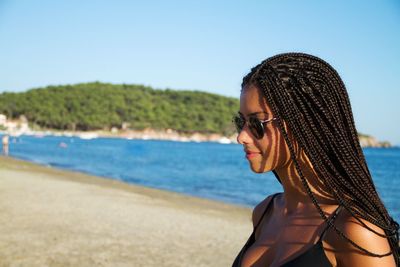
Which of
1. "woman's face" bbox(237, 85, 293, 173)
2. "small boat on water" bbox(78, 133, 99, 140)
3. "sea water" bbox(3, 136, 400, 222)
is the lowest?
"small boat on water" bbox(78, 133, 99, 140)

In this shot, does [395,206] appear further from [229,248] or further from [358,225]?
[358,225]

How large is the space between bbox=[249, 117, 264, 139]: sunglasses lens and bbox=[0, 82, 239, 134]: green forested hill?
149499 mm

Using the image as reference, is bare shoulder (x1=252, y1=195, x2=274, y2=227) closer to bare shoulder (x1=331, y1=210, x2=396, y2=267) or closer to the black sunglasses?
the black sunglasses

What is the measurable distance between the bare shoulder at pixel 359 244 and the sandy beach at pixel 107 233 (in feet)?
20.0

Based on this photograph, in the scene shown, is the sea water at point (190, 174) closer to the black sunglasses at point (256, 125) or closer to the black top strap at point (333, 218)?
the black sunglasses at point (256, 125)

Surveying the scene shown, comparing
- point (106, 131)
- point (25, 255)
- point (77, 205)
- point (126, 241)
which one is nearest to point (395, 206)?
point (77, 205)

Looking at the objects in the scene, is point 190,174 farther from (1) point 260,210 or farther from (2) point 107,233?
(1) point 260,210

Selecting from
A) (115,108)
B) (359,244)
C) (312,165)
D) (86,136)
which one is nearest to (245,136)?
(312,165)

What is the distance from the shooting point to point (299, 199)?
177 centimetres

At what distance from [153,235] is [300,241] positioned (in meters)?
8.21

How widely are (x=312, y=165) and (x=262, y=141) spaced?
205 mm

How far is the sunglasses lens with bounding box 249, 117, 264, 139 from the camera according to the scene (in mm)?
1690

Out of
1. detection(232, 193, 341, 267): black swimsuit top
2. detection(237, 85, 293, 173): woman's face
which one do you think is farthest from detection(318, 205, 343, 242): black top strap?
detection(237, 85, 293, 173): woman's face

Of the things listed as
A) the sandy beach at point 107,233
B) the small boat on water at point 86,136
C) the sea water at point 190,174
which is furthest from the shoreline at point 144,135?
the sandy beach at point 107,233
